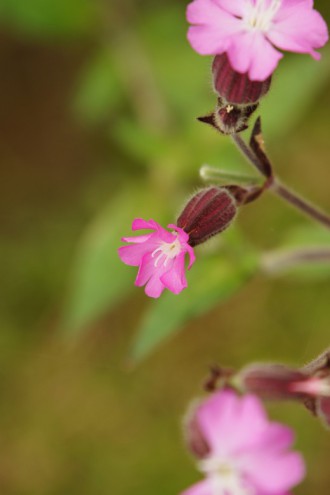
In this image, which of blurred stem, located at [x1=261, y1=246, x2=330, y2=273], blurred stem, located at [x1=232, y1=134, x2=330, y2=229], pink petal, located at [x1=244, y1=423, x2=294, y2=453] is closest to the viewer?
pink petal, located at [x1=244, y1=423, x2=294, y2=453]

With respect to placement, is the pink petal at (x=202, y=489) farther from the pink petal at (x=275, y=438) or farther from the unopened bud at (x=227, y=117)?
the unopened bud at (x=227, y=117)

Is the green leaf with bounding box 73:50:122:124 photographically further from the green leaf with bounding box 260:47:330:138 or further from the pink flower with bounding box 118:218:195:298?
the pink flower with bounding box 118:218:195:298

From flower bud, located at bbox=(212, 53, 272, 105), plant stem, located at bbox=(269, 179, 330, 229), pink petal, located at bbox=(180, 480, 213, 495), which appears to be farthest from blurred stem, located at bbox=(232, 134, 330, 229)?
pink petal, located at bbox=(180, 480, 213, 495)

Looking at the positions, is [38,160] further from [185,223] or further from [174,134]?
[185,223]

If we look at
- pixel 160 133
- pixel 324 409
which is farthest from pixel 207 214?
pixel 160 133

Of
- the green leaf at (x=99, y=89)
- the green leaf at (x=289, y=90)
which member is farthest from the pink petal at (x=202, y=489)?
the green leaf at (x=99, y=89)

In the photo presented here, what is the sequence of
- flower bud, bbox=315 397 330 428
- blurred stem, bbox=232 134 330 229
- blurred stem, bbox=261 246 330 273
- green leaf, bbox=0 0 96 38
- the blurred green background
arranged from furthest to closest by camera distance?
1. green leaf, bbox=0 0 96 38
2. the blurred green background
3. blurred stem, bbox=261 246 330 273
4. blurred stem, bbox=232 134 330 229
5. flower bud, bbox=315 397 330 428
